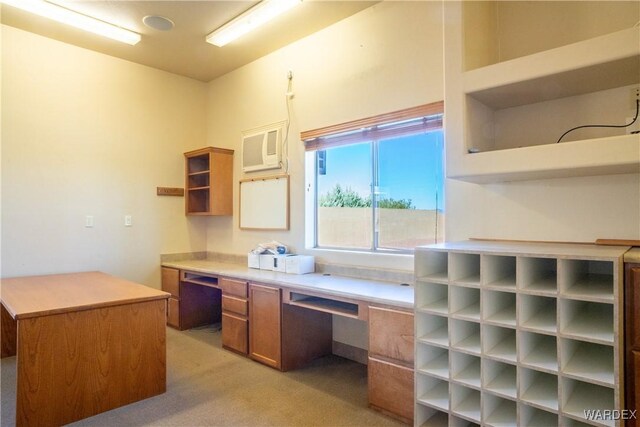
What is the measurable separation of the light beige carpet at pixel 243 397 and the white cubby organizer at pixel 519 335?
0.58 m

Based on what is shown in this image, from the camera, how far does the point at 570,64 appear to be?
187 cm

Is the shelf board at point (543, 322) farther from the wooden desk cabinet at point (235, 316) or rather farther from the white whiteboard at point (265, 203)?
the white whiteboard at point (265, 203)

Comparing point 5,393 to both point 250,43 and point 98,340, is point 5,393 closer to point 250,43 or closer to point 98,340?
point 98,340

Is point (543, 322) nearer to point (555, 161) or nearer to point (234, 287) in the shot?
point (555, 161)

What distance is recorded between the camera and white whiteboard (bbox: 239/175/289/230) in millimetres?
3857

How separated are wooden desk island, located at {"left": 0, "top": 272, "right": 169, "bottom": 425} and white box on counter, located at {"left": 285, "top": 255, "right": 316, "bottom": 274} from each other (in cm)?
114

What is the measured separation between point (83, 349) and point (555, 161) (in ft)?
9.73

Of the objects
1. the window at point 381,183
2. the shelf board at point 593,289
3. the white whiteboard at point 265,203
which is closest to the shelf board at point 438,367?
the shelf board at point 593,289

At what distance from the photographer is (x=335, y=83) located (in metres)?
3.43

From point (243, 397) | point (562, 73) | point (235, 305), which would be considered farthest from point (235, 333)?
point (562, 73)

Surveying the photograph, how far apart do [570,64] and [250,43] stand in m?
2.96

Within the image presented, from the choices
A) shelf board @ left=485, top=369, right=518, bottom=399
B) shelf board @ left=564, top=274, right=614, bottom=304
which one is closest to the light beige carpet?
shelf board @ left=485, top=369, right=518, bottom=399

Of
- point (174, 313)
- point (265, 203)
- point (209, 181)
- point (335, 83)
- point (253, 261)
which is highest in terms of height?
point (335, 83)

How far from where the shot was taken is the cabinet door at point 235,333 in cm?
334
